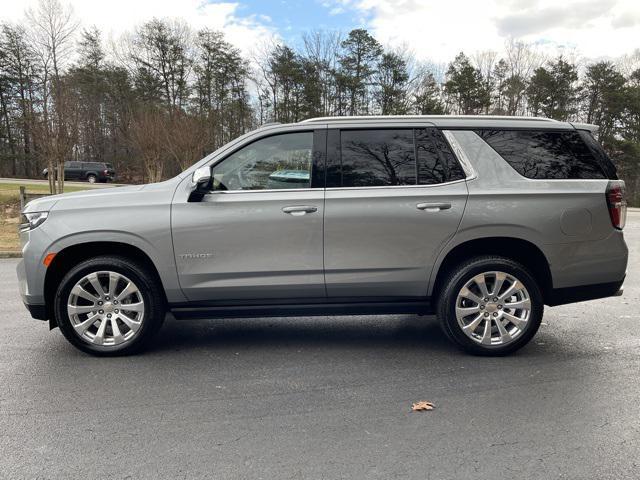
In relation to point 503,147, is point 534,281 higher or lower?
lower

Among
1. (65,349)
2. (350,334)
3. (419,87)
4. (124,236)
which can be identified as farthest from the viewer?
(419,87)

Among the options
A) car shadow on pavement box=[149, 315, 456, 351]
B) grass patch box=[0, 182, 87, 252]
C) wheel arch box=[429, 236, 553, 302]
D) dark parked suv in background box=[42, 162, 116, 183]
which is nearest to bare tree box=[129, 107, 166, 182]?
grass patch box=[0, 182, 87, 252]

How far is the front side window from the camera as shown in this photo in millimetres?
4277

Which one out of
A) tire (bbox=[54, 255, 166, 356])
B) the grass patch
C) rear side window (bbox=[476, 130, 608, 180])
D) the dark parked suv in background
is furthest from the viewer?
the dark parked suv in background

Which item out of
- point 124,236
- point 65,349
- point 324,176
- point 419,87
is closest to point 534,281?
point 324,176

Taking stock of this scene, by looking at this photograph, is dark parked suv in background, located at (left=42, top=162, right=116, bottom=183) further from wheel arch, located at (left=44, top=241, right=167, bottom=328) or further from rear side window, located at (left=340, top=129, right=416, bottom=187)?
rear side window, located at (left=340, top=129, right=416, bottom=187)

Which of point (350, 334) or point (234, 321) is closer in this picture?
point (350, 334)

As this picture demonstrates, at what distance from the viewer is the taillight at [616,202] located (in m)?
4.25

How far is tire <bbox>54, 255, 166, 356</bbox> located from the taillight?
3.94 metres

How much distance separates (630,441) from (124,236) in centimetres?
387

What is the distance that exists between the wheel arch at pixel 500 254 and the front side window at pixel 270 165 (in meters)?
1.42

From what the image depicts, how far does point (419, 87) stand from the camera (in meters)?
42.8

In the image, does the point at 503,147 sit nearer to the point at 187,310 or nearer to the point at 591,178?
the point at 591,178

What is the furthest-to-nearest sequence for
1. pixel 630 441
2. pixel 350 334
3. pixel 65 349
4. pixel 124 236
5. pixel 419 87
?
1. pixel 419 87
2. pixel 350 334
3. pixel 65 349
4. pixel 124 236
5. pixel 630 441
